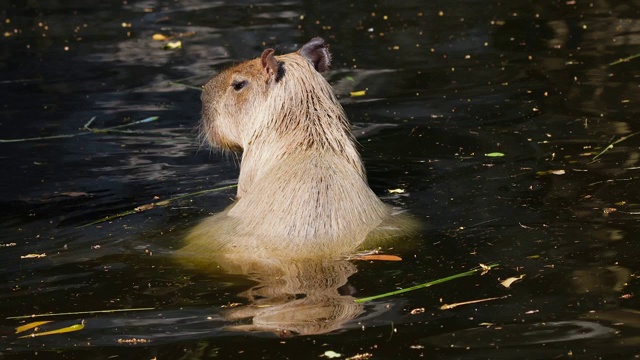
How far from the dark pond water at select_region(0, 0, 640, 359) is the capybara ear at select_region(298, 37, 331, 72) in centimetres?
91

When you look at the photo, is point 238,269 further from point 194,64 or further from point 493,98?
point 194,64

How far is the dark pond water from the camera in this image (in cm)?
471

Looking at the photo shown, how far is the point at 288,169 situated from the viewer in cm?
622

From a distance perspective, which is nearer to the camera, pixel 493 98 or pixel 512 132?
pixel 512 132

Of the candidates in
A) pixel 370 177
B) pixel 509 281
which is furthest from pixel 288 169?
pixel 509 281

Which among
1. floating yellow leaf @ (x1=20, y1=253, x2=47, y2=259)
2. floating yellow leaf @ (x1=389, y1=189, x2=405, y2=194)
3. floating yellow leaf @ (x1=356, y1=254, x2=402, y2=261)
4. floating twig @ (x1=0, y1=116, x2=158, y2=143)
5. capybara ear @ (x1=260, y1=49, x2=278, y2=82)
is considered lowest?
floating yellow leaf @ (x1=356, y1=254, x2=402, y2=261)

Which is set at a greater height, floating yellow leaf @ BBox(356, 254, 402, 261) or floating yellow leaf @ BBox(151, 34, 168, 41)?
floating yellow leaf @ BBox(151, 34, 168, 41)

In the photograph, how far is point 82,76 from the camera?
33.9 feet

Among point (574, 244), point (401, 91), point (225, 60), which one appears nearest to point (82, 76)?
point (225, 60)

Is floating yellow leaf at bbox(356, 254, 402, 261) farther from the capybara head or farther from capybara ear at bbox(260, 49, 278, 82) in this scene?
capybara ear at bbox(260, 49, 278, 82)

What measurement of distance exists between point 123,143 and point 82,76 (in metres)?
2.09

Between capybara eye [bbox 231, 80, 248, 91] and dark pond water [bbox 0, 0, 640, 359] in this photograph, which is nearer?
dark pond water [bbox 0, 0, 640, 359]

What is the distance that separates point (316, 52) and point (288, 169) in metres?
0.90

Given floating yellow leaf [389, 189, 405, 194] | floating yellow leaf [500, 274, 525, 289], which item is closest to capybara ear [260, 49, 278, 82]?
floating yellow leaf [389, 189, 405, 194]
